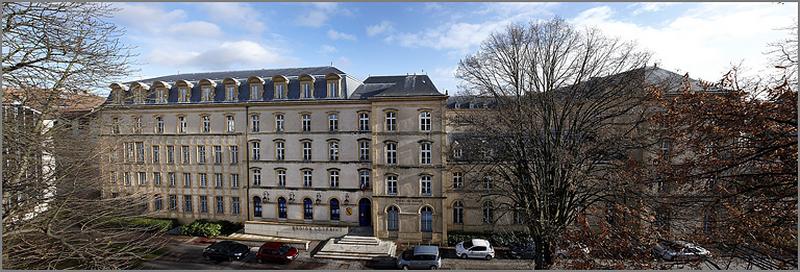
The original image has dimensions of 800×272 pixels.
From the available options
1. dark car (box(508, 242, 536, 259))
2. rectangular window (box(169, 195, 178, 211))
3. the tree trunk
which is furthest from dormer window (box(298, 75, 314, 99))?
the tree trunk

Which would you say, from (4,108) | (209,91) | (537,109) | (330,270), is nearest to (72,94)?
(4,108)

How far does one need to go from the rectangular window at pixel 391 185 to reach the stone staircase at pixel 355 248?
2.34 metres

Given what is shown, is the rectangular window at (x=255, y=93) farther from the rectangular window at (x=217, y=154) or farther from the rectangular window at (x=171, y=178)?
the rectangular window at (x=171, y=178)

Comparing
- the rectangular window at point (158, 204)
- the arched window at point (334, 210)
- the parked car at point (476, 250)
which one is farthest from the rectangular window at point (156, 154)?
the parked car at point (476, 250)

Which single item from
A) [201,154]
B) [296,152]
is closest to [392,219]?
[296,152]

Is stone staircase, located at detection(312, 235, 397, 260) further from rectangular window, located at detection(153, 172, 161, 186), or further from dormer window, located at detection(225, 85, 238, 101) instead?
rectangular window, located at detection(153, 172, 161, 186)

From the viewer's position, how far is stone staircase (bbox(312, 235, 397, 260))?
14.8 meters

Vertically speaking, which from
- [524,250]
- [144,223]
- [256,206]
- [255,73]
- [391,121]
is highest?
[255,73]

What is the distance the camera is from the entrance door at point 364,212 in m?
17.8

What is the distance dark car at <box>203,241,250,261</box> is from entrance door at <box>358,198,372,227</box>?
5647 millimetres

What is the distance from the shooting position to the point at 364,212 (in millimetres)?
17938

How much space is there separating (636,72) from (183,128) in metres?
20.8

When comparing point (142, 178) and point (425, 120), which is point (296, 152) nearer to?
point (425, 120)

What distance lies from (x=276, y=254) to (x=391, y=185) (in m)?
5.95
